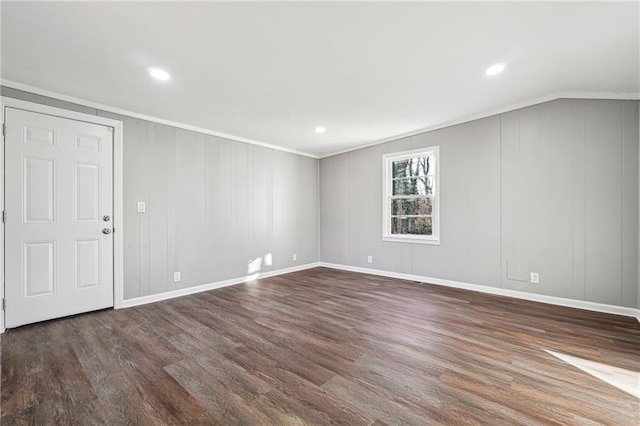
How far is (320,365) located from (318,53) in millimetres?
2503

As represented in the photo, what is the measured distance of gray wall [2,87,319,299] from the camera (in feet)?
11.5

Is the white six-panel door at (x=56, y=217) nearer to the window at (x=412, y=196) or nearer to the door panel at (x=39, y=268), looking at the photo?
the door panel at (x=39, y=268)

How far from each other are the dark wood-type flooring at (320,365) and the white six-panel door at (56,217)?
0.31m

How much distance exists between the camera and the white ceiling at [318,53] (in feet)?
5.97

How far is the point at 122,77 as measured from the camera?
261 centimetres

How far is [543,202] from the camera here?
340 centimetres

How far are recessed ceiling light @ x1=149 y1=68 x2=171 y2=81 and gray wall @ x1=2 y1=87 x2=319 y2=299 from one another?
1.23 m

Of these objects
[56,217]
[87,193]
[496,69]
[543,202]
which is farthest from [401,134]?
[56,217]

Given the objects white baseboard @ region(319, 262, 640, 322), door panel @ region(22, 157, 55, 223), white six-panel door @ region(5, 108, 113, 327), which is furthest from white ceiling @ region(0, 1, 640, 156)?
white baseboard @ region(319, 262, 640, 322)

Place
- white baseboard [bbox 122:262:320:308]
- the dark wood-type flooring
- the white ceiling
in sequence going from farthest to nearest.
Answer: white baseboard [bbox 122:262:320:308] < the white ceiling < the dark wood-type flooring

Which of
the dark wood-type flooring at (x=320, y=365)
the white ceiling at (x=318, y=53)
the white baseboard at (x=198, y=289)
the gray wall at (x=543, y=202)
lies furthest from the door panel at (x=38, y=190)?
the gray wall at (x=543, y=202)

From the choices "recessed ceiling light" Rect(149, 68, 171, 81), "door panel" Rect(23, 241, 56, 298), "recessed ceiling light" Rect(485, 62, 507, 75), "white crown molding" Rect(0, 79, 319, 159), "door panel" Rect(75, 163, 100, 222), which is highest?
"recessed ceiling light" Rect(485, 62, 507, 75)

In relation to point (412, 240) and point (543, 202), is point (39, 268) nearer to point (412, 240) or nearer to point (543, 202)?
point (412, 240)

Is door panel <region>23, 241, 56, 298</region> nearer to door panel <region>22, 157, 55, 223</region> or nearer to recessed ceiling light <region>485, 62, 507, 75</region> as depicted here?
door panel <region>22, 157, 55, 223</region>
